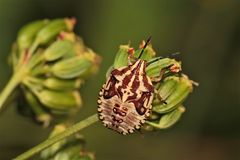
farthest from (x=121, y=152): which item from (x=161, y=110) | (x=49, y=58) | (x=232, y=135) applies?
(x=161, y=110)

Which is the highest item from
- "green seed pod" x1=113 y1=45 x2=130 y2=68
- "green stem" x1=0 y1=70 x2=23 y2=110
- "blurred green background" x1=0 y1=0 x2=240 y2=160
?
"green seed pod" x1=113 y1=45 x2=130 y2=68

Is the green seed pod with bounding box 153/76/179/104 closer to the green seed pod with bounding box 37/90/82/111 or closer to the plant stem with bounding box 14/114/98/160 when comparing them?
the plant stem with bounding box 14/114/98/160

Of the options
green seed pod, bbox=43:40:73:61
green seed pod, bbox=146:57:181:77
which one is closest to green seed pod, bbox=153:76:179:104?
green seed pod, bbox=146:57:181:77

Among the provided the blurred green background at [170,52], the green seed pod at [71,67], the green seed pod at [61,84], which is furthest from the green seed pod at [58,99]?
the blurred green background at [170,52]

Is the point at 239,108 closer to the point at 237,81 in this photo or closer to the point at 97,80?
the point at 237,81

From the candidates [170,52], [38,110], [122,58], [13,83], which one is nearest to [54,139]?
[122,58]

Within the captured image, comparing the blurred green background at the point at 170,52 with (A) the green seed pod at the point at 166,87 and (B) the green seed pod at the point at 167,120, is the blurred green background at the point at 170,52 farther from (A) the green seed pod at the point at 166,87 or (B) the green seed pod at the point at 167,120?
(A) the green seed pod at the point at 166,87

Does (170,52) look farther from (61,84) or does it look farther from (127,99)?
(127,99)
